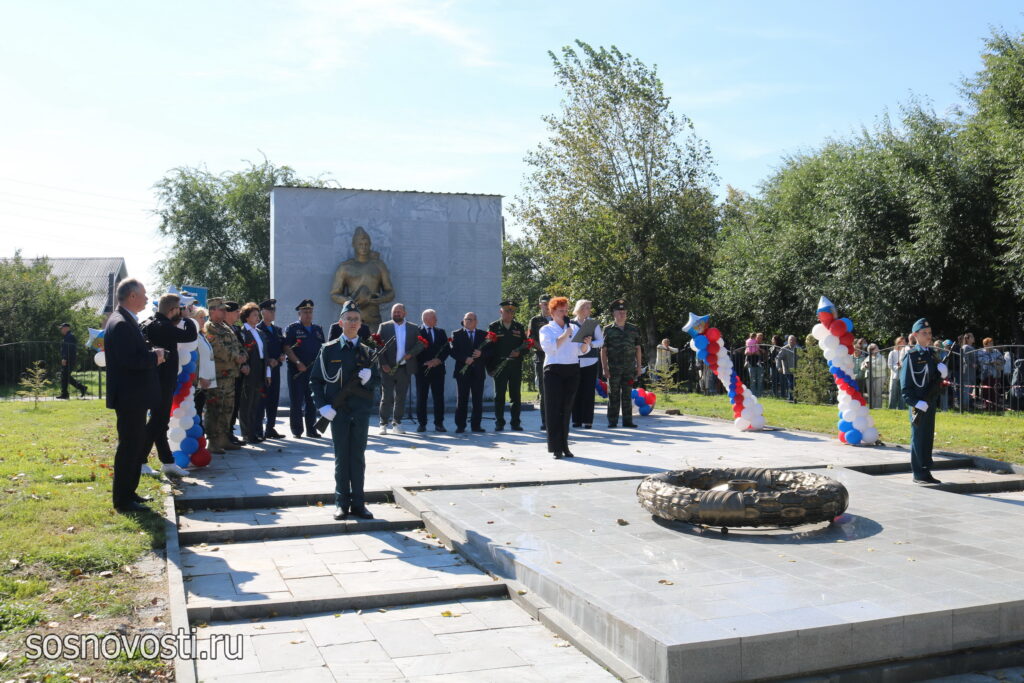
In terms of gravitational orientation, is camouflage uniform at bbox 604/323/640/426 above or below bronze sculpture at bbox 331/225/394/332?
below

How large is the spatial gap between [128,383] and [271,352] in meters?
5.25

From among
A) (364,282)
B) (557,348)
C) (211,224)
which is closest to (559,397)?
(557,348)

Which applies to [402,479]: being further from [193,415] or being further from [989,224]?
[989,224]

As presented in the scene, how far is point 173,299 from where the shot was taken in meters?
8.82

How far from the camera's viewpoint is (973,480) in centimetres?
1025

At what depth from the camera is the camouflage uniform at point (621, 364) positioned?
14.6 m

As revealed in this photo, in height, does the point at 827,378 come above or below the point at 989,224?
below

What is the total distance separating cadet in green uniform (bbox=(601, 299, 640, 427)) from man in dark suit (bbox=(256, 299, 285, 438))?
5.14 metres

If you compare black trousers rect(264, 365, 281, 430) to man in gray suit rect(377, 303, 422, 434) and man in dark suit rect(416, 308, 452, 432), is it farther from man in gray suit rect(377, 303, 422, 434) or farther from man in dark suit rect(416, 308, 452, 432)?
man in dark suit rect(416, 308, 452, 432)

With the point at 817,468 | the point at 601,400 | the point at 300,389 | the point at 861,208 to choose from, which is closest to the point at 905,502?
the point at 817,468

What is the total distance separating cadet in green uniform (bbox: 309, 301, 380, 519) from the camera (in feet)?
24.7

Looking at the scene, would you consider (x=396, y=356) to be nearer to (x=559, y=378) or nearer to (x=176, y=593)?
(x=559, y=378)

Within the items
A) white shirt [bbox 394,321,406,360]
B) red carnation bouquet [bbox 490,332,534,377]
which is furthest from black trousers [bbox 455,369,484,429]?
white shirt [bbox 394,321,406,360]

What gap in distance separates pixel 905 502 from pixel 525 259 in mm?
45380
